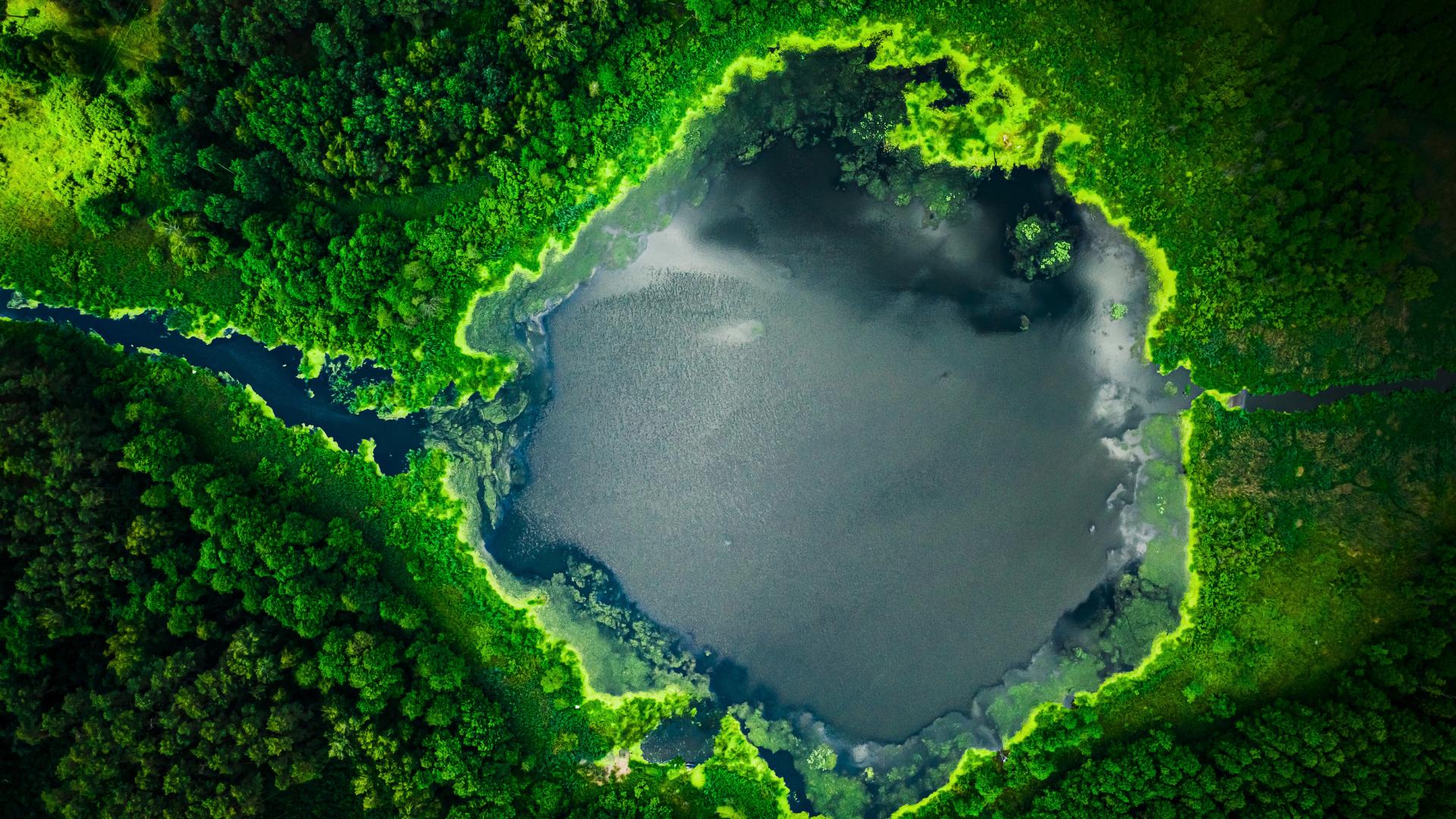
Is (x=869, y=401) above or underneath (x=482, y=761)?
above

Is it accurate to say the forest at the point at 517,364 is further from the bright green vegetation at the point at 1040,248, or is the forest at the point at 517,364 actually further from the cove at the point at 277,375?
the cove at the point at 277,375

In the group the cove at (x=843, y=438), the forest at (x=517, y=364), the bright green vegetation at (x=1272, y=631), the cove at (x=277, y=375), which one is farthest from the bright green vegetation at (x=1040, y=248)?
the cove at (x=277, y=375)

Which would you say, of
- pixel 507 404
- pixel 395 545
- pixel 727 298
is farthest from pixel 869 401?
pixel 395 545

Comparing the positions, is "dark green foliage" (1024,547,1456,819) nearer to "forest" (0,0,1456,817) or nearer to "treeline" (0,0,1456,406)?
"forest" (0,0,1456,817)

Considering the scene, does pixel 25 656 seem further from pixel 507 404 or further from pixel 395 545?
pixel 507 404

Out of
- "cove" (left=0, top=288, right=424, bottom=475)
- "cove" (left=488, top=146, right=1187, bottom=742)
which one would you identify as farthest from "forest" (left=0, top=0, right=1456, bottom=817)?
"cove" (left=488, top=146, right=1187, bottom=742)
